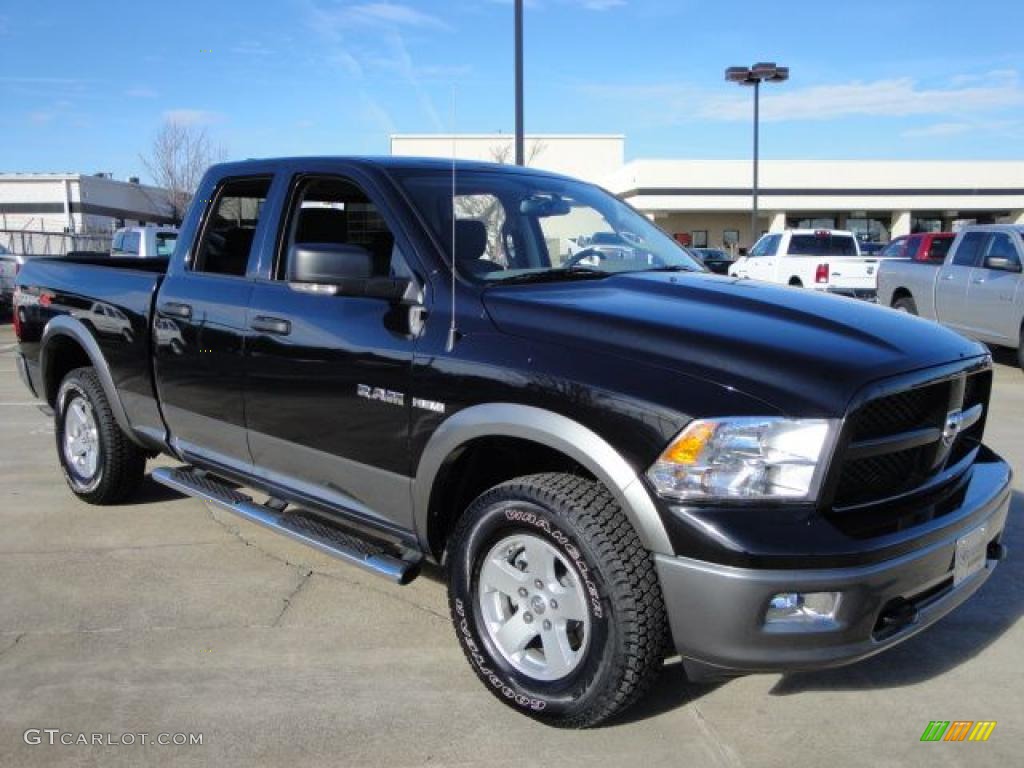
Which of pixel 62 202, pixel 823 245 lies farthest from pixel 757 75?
pixel 62 202

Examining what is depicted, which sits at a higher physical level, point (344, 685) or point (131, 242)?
point (131, 242)

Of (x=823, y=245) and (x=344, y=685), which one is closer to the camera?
(x=344, y=685)

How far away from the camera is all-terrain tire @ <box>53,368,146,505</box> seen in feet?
17.5

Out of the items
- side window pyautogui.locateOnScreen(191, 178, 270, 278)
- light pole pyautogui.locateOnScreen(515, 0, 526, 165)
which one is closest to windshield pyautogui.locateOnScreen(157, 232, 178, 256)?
light pole pyautogui.locateOnScreen(515, 0, 526, 165)

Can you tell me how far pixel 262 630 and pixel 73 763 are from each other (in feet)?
3.52

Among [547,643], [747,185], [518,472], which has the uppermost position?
[747,185]

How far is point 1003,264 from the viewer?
429 inches

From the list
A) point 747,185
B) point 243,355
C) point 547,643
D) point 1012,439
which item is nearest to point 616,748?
point 547,643

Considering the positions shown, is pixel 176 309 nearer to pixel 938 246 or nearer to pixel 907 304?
pixel 907 304

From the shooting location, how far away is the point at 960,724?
314 centimetres

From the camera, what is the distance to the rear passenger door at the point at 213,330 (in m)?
4.27

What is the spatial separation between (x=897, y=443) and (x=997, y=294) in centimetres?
992

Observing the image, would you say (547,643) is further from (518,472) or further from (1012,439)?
(1012,439)

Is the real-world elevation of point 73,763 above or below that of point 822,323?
below
